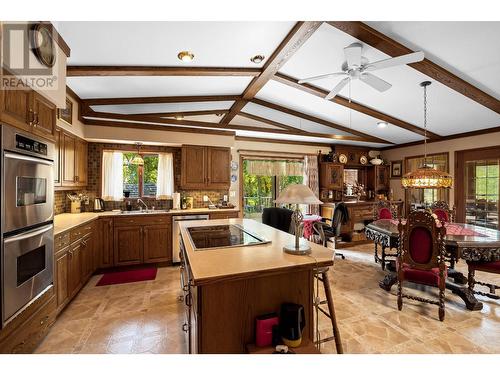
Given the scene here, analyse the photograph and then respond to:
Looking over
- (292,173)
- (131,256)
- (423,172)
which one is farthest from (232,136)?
(423,172)

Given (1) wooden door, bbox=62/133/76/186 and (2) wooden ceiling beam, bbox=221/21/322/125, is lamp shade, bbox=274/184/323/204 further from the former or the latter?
(1) wooden door, bbox=62/133/76/186

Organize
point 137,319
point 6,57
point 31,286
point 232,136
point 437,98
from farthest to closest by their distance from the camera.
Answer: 1. point 232,136
2. point 437,98
3. point 137,319
4. point 31,286
5. point 6,57

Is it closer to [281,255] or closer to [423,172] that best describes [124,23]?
[281,255]

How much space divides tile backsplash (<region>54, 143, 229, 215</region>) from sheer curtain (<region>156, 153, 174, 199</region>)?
A: 84 millimetres

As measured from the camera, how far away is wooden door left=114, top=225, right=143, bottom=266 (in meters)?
3.64

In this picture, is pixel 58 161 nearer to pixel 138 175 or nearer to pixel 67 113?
pixel 67 113

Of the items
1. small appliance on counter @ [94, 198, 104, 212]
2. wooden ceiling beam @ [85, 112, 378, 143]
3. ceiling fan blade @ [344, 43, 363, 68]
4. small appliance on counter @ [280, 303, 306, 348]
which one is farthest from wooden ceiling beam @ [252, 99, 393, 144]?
small appliance on counter @ [280, 303, 306, 348]

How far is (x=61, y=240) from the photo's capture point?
236 centimetres

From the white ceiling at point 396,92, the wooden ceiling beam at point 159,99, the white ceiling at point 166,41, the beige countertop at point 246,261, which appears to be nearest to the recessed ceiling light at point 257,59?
the white ceiling at point 166,41

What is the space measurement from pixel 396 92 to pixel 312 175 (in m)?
2.55

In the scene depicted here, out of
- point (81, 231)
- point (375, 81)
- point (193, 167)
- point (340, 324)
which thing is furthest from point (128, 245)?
point (375, 81)

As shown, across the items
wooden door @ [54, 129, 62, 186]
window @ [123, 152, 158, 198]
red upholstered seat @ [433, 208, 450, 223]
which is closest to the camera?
wooden door @ [54, 129, 62, 186]

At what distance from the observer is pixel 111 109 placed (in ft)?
12.7
